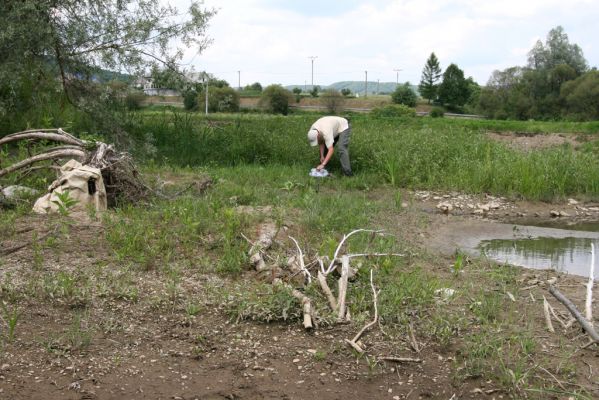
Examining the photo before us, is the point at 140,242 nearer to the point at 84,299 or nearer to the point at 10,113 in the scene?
the point at 84,299

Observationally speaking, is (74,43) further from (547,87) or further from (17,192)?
(547,87)

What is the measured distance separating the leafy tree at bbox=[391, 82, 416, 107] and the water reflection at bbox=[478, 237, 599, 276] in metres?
32.2

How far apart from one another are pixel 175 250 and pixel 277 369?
7.00ft

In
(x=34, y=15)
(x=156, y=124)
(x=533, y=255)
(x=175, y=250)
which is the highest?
(x=34, y=15)

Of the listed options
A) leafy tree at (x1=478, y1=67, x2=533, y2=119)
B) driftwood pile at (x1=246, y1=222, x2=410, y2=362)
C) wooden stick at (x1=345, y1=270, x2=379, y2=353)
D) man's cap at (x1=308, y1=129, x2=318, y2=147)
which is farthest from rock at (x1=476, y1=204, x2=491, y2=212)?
leafy tree at (x1=478, y1=67, x2=533, y2=119)

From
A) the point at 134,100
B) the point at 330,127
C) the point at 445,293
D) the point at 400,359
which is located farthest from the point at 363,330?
the point at 134,100

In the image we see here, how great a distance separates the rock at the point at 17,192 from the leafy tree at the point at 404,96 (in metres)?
34.2

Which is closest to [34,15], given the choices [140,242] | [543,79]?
[140,242]

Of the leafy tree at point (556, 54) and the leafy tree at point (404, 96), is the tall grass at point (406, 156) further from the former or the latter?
the leafy tree at point (404, 96)

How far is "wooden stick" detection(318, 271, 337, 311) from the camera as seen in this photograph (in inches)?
194

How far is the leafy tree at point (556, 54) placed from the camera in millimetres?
33438

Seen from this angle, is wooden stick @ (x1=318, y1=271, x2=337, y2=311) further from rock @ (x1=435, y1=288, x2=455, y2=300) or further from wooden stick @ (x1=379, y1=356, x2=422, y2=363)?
rock @ (x1=435, y1=288, x2=455, y2=300)

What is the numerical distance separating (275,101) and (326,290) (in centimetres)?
2803

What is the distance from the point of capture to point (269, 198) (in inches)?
345
